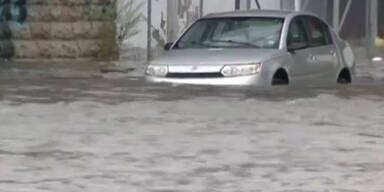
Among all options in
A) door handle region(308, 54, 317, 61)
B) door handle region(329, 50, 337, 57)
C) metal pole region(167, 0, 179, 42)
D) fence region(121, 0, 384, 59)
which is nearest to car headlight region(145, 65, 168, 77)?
door handle region(308, 54, 317, 61)

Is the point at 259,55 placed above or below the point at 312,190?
below

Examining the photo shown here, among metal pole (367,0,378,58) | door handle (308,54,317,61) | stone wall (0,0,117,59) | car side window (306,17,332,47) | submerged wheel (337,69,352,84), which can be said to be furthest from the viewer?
metal pole (367,0,378,58)

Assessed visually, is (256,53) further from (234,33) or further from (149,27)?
(149,27)

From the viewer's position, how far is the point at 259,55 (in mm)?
14328

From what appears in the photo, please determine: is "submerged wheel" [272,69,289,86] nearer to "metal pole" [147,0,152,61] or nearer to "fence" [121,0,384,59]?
"metal pole" [147,0,152,61]

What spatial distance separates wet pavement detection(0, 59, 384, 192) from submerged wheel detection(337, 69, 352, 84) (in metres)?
2.62

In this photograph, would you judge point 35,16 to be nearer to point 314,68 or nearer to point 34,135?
point 314,68

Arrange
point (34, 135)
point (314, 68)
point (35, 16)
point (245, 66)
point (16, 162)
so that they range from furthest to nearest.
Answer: point (35, 16) → point (314, 68) → point (245, 66) → point (34, 135) → point (16, 162)

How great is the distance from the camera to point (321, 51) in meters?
15.8

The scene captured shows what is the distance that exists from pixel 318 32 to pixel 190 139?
7.58 metres

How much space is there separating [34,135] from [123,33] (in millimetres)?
12666

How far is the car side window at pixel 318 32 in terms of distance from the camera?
1596cm

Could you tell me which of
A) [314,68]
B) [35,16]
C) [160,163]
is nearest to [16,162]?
[160,163]

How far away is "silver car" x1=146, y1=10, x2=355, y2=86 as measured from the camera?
46.2 feet
